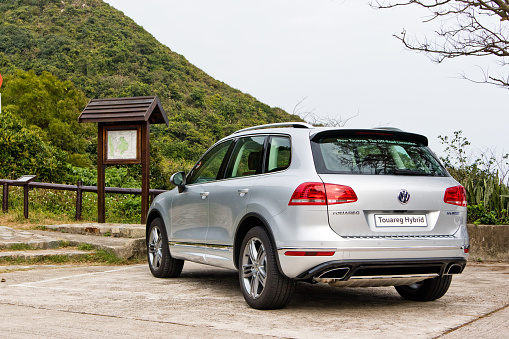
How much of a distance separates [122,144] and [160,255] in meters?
6.52

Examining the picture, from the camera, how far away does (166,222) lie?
859 centimetres

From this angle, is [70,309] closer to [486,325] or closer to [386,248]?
[386,248]

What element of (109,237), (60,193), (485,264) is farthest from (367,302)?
(60,193)

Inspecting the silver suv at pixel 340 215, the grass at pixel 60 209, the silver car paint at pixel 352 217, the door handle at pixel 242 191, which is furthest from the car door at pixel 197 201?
the grass at pixel 60 209

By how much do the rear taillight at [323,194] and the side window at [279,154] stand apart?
0.52 meters

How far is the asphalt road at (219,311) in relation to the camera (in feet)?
17.4

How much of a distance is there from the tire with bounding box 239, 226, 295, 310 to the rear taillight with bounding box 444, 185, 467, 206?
169 cm

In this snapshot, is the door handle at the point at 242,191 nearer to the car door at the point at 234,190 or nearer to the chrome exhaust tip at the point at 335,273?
the car door at the point at 234,190

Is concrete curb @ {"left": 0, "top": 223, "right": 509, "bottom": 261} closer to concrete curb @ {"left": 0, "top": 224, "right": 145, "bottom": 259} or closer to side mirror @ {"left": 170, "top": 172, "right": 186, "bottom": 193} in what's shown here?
concrete curb @ {"left": 0, "top": 224, "right": 145, "bottom": 259}

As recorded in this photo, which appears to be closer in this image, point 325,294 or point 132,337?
point 132,337

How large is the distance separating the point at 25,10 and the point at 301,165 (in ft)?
294

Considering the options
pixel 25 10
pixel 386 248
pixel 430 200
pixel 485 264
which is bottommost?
pixel 485 264

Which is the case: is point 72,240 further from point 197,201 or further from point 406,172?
point 406,172

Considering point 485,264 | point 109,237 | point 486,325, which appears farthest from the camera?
point 109,237
